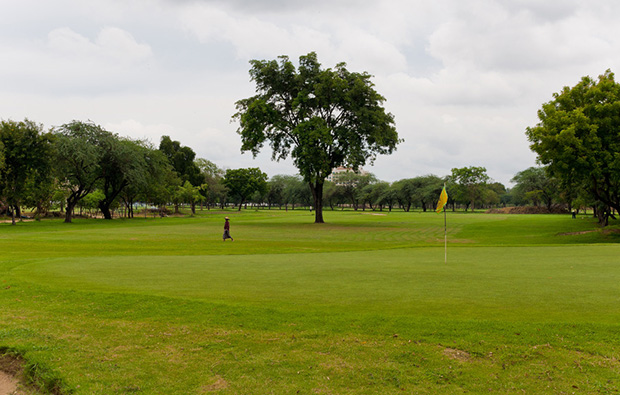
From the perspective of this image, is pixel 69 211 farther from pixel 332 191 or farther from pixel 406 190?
pixel 332 191

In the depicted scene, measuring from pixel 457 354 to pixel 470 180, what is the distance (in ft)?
464

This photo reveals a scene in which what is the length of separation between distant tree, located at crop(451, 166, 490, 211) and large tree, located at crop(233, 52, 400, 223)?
9283 centimetres

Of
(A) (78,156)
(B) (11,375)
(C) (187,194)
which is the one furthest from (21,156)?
(B) (11,375)

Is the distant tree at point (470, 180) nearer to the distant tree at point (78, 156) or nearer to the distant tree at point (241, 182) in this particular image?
the distant tree at point (241, 182)

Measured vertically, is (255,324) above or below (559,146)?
below

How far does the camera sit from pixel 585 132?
32.1 meters

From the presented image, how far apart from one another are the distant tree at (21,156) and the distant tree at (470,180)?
11991 centimetres

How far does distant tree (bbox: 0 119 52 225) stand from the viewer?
45.1 m

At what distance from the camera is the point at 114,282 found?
38.4ft

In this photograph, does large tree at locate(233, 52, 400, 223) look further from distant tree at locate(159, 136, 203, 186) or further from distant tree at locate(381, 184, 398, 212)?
distant tree at locate(381, 184, 398, 212)

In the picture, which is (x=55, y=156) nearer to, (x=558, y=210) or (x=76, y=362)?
(x=76, y=362)

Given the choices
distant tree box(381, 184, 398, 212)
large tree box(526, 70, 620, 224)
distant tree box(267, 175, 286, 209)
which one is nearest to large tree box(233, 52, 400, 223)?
large tree box(526, 70, 620, 224)

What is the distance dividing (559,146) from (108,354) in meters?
35.4

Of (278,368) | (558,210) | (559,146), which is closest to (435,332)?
(278,368)
